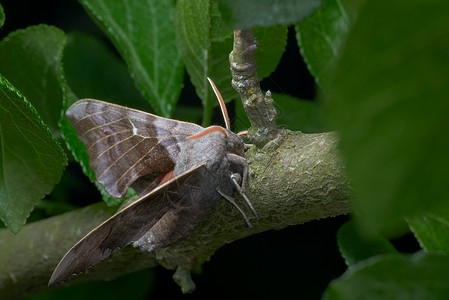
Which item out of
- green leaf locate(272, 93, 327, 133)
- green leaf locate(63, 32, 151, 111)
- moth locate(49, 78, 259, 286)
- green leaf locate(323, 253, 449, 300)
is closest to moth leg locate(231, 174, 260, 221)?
moth locate(49, 78, 259, 286)

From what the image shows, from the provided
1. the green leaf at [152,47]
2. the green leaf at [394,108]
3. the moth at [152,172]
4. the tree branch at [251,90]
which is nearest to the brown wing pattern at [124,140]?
the moth at [152,172]

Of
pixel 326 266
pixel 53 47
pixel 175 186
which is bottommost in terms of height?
pixel 326 266

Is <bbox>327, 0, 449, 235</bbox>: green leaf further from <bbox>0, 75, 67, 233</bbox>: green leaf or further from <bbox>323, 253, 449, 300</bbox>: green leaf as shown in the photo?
<bbox>0, 75, 67, 233</bbox>: green leaf

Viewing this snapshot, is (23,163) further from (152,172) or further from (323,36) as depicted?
(323,36)

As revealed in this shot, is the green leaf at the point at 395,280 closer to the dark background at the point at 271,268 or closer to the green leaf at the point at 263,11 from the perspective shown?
the green leaf at the point at 263,11

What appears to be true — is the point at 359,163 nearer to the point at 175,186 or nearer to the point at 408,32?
the point at 408,32

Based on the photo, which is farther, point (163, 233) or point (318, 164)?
point (163, 233)

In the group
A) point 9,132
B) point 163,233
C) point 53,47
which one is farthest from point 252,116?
point 53,47

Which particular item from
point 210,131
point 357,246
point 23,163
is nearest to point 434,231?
point 357,246
